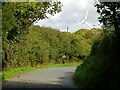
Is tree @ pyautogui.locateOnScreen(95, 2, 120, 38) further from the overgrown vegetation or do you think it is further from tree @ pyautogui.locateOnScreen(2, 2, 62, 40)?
tree @ pyautogui.locateOnScreen(2, 2, 62, 40)

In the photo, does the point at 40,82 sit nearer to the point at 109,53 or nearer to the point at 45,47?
the point at 109,53

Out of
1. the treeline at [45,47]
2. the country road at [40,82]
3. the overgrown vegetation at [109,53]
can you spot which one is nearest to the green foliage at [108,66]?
the overgrown vegetation at [109,53]

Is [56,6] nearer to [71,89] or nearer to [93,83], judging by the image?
[71,89]

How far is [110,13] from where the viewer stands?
15.1 m

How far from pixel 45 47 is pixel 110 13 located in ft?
131

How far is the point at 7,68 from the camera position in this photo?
125 ft

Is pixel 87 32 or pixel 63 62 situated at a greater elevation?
pixel 87 32

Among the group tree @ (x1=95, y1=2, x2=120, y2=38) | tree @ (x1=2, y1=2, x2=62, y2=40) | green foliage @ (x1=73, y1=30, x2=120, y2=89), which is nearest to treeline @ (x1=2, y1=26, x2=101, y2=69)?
tree @ (x1=2, y1=2, x2=62, y2=40)

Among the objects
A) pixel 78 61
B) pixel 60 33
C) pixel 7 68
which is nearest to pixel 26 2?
pixel 7 68

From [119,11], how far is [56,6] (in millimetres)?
A: 10925

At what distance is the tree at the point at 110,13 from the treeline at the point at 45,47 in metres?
21.0

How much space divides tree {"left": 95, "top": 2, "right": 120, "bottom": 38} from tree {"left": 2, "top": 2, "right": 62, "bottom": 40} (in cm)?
526

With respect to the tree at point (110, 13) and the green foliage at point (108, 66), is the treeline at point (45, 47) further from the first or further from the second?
the tree at point (110, 13)

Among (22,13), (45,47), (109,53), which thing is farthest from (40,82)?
(45,47)
